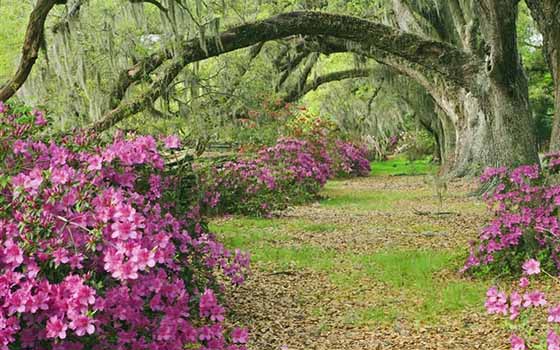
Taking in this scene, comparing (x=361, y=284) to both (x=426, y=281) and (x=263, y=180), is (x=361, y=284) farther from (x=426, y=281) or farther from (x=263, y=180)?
(x=263, y=180)

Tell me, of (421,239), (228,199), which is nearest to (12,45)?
(228,199)

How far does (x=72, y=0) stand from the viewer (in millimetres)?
8391

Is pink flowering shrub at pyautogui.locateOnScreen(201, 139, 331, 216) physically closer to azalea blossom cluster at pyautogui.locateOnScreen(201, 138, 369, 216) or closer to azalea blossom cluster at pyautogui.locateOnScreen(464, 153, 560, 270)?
azalea blossom cluster at pyautogui.locateOnScreen(201, 138, 369, 216)

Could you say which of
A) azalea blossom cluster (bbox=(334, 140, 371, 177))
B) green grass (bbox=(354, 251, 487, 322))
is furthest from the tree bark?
azalea blossom cluster (bbox=(334, 140, 371, 177))

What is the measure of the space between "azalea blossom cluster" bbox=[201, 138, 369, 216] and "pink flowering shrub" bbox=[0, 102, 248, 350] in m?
6.34

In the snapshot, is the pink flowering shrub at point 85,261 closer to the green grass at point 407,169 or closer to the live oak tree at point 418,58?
the live oak tree at point 418,58

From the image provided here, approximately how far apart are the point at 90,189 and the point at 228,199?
9.02m

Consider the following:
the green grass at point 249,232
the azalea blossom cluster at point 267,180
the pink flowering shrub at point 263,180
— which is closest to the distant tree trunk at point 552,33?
Result: the green grass at point 249,232

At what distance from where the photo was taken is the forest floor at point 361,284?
4.93 metres

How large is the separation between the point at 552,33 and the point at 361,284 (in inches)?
130

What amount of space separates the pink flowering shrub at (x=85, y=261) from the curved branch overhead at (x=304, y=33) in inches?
178

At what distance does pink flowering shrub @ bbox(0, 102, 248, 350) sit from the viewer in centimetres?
260

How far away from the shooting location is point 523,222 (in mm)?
6172

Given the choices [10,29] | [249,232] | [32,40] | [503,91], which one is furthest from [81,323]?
[10,29]
